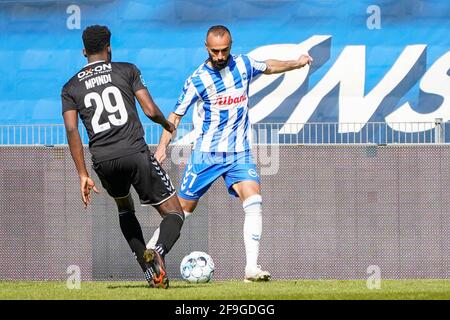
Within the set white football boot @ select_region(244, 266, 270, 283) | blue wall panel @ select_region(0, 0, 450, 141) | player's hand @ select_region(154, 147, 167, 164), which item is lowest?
white football boot @ select_region(244, 266, 270, 283)

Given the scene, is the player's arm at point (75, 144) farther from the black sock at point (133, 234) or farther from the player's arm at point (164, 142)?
the player's arm at point (164, 142)

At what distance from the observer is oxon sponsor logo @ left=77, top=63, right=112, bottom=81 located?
9914 mm

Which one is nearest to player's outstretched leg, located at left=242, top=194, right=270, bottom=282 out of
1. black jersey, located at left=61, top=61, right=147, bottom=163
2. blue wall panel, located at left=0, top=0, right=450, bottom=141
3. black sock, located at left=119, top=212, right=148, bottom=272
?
black sock, located at left=119, top=212, right=148, bottom=272

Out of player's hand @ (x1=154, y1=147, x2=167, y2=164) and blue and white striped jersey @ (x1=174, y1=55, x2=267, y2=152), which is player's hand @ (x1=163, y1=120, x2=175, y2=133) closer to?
player's hand @ (x1=154, y1=147, x2=167, y2=164)

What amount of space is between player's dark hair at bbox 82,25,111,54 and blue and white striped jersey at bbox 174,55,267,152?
170cm

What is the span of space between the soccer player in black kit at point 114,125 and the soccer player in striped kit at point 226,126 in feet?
4.62

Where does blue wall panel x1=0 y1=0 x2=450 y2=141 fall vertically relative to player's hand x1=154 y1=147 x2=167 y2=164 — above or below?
above

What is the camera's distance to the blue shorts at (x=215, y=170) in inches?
450

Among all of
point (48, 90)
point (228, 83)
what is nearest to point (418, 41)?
point (48, 90)

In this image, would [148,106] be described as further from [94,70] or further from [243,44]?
[243,44]

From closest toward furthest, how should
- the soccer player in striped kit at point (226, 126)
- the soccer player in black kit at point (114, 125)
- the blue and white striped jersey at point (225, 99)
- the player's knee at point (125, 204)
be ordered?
1. the soccer player in black kit at point (114, 125)
2. the player's knee at point (125, 204)
3. the soccer player in striped kit at point (226, 126)
4. the blue and white striped jersey at point (225, 99)

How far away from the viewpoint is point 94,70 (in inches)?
391

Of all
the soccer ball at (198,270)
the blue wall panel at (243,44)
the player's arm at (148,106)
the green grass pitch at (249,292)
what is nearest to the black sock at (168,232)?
the green grass pitch at (249,292)
